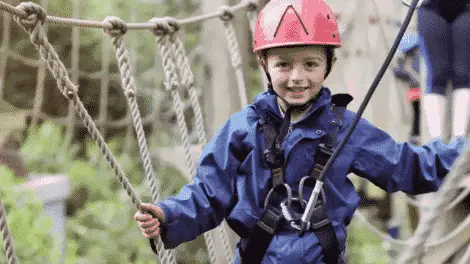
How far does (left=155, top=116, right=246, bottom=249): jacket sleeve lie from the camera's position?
1.46 m

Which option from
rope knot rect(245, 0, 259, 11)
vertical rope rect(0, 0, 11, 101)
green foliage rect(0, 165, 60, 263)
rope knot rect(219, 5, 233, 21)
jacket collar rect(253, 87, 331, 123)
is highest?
jacket collar rect(253, 87, 331, 123)

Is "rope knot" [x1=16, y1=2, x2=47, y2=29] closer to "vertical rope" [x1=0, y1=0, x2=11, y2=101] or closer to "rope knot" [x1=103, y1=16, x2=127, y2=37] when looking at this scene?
"rope knot" [x1=103, y1=16, x2=127, y2=37]

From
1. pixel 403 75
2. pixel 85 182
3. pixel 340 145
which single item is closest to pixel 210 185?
pixel 340 145

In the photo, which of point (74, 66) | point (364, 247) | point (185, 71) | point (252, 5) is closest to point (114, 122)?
point (74, 66)

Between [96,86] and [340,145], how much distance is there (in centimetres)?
376

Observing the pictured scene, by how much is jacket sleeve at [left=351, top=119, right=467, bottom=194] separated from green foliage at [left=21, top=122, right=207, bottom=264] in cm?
264

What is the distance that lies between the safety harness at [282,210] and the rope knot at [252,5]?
3.29ft

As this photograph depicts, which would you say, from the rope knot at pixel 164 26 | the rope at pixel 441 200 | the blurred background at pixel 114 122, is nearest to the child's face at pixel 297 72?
the rope at pixel 441 200

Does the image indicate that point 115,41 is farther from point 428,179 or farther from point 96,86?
point 96,86

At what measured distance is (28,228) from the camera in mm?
3221

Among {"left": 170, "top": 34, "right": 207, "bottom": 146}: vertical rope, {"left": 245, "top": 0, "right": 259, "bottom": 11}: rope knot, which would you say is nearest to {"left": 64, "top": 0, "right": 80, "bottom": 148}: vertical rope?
{"left": 245, "top": 0, "right": 259, "bottom": 11}: rope knot

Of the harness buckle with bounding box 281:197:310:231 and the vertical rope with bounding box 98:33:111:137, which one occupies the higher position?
the harness buckle with bounding box 281:197:310:231

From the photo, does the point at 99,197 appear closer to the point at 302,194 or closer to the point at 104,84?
the point at 104,84

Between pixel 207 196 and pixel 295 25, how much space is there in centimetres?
29
